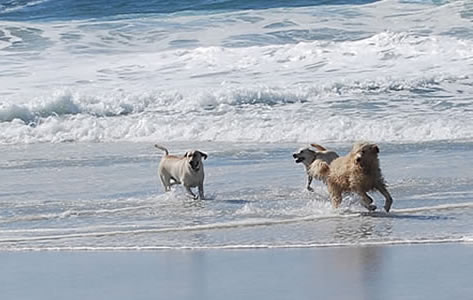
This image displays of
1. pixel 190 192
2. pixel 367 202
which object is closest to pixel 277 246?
pixel 367 202

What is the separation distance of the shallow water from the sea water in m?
0.02

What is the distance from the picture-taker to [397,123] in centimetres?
1475

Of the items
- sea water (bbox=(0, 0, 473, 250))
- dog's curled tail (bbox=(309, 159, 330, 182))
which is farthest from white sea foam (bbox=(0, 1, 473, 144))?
dog's curled tail (bbox=(309, 159, 330, 182))

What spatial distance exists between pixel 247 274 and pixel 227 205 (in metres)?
3.17

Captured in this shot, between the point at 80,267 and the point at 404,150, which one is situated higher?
the point at 80,267

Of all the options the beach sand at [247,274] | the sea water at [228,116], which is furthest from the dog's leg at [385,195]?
the beach sand at [247,274]

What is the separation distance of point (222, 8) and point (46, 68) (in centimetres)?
686

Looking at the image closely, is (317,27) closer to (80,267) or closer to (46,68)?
(46,68)

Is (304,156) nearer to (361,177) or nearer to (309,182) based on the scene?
(309,182)

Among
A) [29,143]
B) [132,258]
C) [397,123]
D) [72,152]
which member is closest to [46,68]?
[29,143]

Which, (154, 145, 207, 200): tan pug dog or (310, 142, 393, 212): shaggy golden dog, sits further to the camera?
(154, 145, 207, 200): tan pug dog

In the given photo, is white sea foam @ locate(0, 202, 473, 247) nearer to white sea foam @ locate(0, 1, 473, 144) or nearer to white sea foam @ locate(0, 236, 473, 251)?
white sea foam @ locate(0, 236, 473, 251)

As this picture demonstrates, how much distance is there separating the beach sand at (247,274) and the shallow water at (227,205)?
0.34m

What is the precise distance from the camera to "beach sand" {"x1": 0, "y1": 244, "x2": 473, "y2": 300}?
19.5ft
